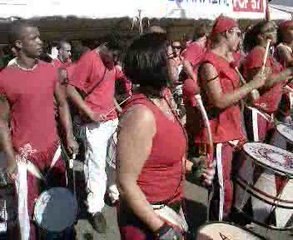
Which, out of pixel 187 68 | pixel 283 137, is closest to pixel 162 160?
pixel 283 137

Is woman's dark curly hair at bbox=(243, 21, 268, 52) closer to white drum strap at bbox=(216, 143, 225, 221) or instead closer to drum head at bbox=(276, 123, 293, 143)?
drum head at bbox=(276, 123, 293, 143)

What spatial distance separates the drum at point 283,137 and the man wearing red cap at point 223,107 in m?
0.45

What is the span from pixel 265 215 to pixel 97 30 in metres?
5.79

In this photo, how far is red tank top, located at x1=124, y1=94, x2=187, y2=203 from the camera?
2742 millimetres

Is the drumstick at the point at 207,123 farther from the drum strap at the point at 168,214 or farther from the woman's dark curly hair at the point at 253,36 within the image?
the drum strap at the point at 168,214

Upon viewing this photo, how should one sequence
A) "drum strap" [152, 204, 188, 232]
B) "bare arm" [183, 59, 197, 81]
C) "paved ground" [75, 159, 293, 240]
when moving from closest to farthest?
"drum strap" [152, 204, 188, 232], "paved ground" [75, 159, 293, 240], "bare arm" [183, 59, 197, 81]

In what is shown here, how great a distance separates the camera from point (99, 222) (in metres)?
5.49

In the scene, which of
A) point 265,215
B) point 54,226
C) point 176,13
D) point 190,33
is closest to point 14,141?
point 54,226

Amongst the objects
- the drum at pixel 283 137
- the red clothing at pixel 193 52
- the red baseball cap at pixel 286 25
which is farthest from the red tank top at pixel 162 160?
the red clothing at pixel 193 52

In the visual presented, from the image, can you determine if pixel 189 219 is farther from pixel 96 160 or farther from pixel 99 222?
pixel 96 160

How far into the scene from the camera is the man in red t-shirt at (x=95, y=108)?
5582 mm

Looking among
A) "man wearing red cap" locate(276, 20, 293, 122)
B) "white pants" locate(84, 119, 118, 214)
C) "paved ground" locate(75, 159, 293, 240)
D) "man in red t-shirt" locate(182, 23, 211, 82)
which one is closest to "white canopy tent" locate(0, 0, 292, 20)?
"man in red t-shirt" locate(182, 23, 211, 82)

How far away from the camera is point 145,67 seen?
2.75 metres

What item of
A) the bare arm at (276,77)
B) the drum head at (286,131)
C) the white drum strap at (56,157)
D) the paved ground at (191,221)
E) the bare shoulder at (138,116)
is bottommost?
the paved ground at (191,221)
